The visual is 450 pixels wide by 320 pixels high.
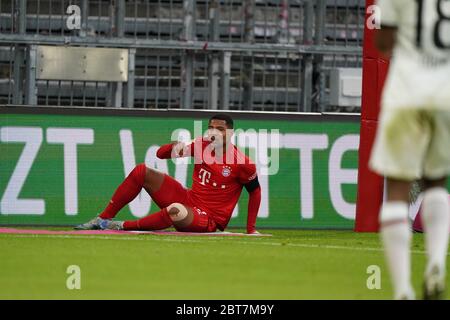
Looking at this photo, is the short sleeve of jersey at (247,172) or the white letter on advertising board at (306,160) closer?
the short sleeve of jersey at (247,172)

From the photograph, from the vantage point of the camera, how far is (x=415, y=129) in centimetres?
683

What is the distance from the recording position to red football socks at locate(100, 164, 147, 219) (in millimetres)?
13742

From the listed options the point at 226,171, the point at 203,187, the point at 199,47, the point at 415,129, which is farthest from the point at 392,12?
the point at 199,47

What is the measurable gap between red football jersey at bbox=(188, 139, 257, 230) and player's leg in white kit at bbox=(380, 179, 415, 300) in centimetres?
674

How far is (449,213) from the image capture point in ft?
23.0

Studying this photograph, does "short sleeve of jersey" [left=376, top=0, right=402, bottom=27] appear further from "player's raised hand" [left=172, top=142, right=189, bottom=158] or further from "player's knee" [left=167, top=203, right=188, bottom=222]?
"player's raised hand" [left=172, top=142, right=189, bottom=158]

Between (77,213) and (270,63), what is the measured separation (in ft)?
12.9

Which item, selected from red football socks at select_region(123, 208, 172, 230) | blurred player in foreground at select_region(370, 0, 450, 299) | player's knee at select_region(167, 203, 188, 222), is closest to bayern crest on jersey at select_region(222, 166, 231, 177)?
player's knee at select_region(167, 203, 188, 222)

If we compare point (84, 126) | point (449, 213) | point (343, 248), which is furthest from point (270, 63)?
point (449, 213)

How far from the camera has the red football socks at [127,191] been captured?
13.7m

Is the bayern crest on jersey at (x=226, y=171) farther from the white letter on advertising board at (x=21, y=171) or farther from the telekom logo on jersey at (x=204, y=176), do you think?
the white letter on advertising board at (x=21, y=171)

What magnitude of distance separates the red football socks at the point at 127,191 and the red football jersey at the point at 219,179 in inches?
21.6

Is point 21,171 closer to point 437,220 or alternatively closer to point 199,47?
point 199,47

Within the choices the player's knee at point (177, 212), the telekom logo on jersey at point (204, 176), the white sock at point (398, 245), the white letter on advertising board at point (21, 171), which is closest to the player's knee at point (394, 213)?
the white sock at point (398, 245)
